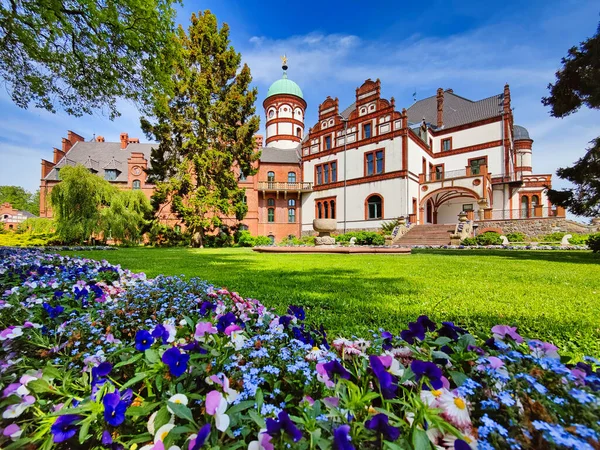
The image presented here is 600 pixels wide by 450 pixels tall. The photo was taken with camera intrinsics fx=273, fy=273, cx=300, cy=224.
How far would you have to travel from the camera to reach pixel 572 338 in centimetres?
214

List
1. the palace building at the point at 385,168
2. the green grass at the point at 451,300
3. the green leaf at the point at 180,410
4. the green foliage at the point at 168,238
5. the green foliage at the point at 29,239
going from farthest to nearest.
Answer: the palace building at the point at 385,168 < the green foliage at the point at 168,238 < the green foliage at the point at 29,239 < the green grass at the point at 451,300 < the green leaf at the point at 180,410

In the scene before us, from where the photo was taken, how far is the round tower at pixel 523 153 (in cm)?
2972

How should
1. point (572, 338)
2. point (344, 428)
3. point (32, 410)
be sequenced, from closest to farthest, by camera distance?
point (344, 428) → point (32, 410) → point (572, 338)

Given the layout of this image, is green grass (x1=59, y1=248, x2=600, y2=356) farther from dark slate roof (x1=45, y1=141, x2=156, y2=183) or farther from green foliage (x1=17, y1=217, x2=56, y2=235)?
dark slate roof (x1=45, y1=141, x2=156, y2=183)

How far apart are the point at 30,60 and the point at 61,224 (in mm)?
10906

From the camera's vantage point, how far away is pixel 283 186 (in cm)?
2870

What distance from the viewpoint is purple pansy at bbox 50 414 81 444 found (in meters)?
0.81

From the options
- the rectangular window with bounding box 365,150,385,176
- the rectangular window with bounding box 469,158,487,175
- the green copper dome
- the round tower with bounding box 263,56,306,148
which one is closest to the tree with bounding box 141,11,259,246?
the rectangular window with bounding box 365,150,385,176

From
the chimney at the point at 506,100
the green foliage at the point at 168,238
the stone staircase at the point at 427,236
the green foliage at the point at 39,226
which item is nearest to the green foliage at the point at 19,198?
the green foliage at the point at 39,226

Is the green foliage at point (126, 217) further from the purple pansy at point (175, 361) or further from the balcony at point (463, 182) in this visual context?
the balcony at point (463, 182)

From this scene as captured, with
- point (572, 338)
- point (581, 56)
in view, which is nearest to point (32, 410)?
point (572, 338)

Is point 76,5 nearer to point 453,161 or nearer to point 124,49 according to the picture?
point 124,49

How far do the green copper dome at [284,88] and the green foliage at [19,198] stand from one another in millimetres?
51061

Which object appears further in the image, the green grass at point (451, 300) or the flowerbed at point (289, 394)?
the green grass at point (451, 300)
